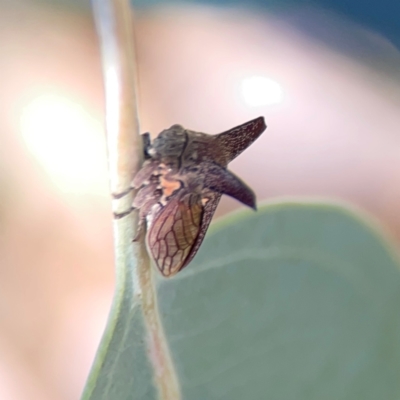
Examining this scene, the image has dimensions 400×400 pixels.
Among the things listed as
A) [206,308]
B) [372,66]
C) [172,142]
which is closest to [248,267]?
[206,308]

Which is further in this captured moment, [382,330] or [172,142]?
[382,330]

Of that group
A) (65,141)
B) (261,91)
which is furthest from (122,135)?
(261,91)

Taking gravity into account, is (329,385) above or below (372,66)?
below

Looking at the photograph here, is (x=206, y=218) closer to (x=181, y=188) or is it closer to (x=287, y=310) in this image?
(x=181, y=188)

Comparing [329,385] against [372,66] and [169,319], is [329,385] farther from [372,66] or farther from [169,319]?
[372,66]

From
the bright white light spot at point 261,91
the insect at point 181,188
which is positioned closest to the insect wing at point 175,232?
the insect at point 181,188

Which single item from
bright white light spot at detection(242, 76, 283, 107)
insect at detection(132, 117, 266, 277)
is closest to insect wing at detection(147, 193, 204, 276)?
insect at detection(132, 117, 266, 277)

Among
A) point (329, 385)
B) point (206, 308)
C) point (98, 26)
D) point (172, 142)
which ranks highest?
point (98, 26)
